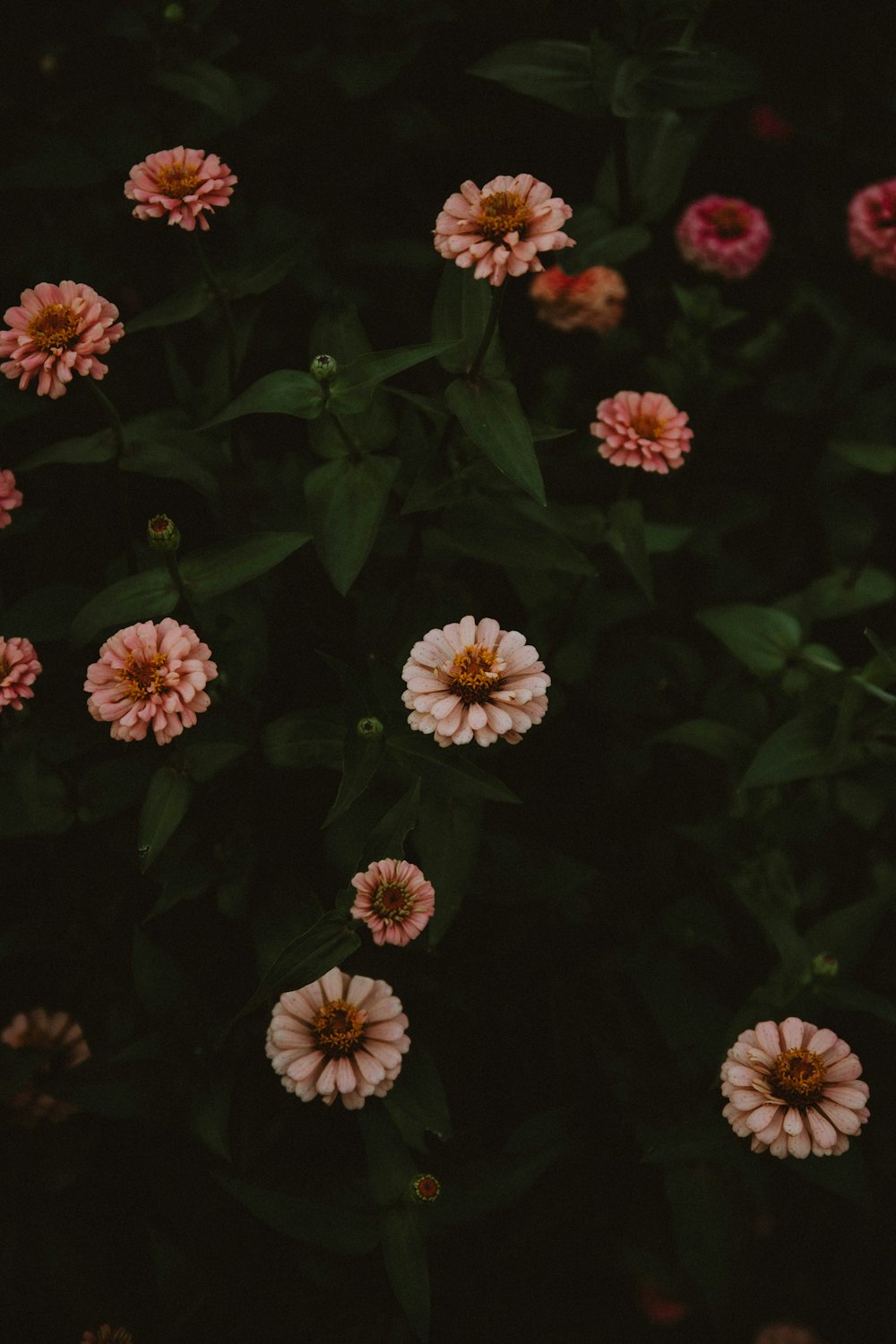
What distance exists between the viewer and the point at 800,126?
72.1 inches

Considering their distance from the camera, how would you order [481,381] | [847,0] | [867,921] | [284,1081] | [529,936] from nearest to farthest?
[284,1081] < [481,381] < [867,921] < [529,936] < [847,0]

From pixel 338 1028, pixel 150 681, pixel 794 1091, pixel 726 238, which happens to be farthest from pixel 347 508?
pixel 726 238

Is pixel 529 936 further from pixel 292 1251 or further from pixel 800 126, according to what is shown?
pixel 800 126

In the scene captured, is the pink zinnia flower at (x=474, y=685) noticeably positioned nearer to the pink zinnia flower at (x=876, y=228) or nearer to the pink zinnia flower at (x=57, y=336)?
the pink zinnia flower at (x=57, y=336)

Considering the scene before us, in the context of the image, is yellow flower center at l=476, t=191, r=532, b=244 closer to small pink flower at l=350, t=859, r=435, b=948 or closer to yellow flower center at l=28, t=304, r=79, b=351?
yellow flower center at l=28, t=304, r=79, b=351

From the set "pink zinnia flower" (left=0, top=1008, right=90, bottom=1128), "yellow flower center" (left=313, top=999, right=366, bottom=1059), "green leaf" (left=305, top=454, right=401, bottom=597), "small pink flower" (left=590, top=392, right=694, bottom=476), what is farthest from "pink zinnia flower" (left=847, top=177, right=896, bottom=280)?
"pink zinnia flower" (left=0, top=1008, right=90, bottom=1128)

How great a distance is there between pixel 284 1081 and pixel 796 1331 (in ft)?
4.44

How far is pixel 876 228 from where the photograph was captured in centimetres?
187

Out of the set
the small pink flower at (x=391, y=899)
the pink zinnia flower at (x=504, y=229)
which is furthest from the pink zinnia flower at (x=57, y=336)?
the small pink flower at (x=391, y=899)

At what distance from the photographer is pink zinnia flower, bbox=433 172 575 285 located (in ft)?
3.51

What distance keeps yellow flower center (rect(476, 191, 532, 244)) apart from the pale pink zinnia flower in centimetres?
94

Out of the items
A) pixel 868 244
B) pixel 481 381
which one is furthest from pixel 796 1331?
pixel 868 244

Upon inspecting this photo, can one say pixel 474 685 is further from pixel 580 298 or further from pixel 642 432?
pixel 580 298

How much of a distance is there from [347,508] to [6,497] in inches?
18.2
